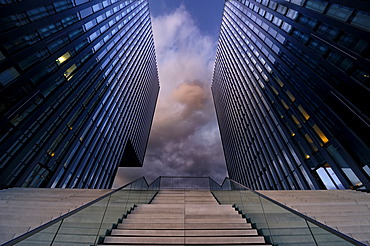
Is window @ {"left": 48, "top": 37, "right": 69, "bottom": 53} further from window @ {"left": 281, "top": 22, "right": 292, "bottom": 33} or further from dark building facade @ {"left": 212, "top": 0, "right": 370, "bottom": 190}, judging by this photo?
window @ {"left": 281, "top": 22, "right": 292, "bottom": 33}

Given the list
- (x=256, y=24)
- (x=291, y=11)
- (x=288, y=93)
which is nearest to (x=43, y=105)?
(x=288, y=93)

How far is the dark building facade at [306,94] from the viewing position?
1508 centimetres

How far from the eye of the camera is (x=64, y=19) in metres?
20.6

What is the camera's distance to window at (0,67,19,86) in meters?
13.9

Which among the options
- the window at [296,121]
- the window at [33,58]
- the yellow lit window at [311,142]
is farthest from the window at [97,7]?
the yellow lit window at [311,142]

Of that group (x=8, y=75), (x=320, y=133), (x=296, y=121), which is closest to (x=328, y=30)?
(x=320, y=133)

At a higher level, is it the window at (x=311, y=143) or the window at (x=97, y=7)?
the window at (x=97, y=7)

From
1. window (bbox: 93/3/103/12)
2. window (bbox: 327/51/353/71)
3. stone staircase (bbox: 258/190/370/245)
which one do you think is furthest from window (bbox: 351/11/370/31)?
window (bbox: 93/3/103/12)

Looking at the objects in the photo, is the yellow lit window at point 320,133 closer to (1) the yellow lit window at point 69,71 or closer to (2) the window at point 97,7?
(1) the yellow lit window at point 69,71

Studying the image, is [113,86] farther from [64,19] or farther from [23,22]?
[23,22]

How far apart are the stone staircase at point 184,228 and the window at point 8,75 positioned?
570 inches

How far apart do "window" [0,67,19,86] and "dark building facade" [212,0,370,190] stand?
88.5ft

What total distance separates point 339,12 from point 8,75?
2764 centimetres

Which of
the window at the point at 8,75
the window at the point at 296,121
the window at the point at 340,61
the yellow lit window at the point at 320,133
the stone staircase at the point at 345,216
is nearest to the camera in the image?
Result: the stone staircase at the point at 345,216
